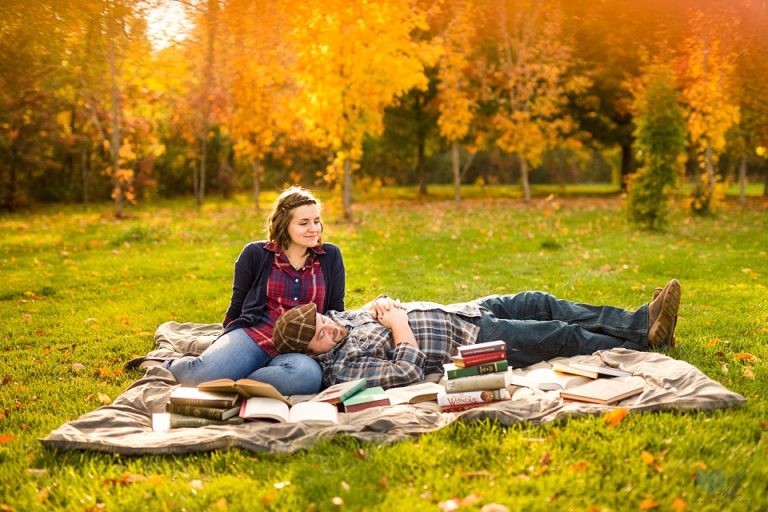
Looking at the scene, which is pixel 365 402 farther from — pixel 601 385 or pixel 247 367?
pixel 601 385

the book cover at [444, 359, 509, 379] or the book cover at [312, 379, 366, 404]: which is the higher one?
the book cover at [444, 359, 509, 379]

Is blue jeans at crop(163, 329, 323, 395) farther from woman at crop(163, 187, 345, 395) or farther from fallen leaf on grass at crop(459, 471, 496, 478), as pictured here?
fallen leaf on grass at crop(459, 471, 496, 478)

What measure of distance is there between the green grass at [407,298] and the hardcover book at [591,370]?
568 mm

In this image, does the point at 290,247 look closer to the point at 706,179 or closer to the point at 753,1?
the point at 753,1

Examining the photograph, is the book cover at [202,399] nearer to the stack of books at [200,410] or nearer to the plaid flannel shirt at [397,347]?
the stack of books at [200,410]

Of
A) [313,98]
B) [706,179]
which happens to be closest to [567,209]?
[706,179]

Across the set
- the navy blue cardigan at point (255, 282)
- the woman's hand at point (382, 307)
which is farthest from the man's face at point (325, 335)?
the navy blue cardigan at point (255, 282)

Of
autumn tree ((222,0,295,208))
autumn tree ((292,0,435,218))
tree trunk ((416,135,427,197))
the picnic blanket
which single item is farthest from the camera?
tree trunk ((416,135,427,197))

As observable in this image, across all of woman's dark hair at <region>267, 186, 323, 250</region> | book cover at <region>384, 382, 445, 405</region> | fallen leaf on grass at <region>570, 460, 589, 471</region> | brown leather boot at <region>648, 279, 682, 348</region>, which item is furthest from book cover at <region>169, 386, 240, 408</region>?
brown leather boot at <region>648, 279, 682, 348</region>

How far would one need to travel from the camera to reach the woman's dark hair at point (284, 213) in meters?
4.69

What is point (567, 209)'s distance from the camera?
18859 mm

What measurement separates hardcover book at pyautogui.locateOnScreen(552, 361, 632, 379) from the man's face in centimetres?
Answer: 144

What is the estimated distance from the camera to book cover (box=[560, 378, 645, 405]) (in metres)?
3.87

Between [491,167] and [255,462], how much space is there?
101ft
